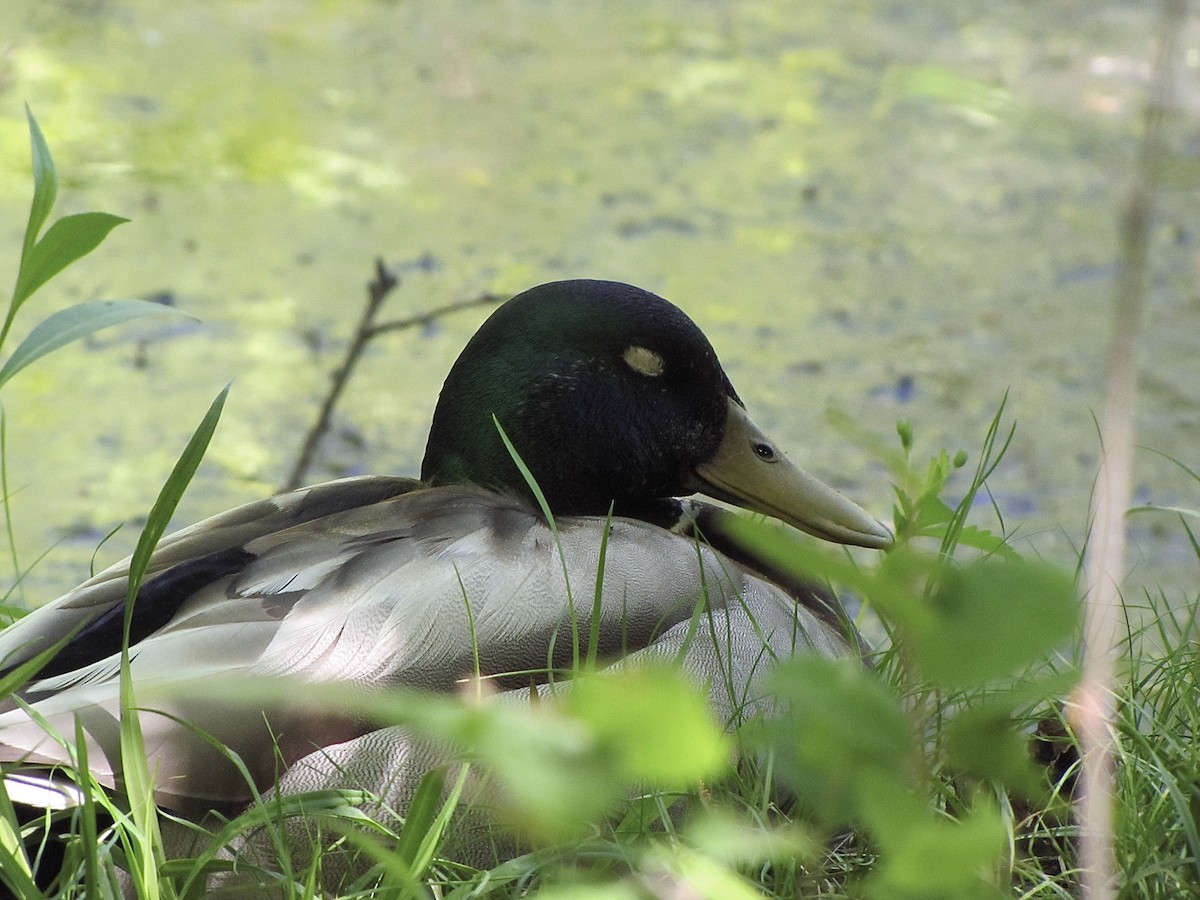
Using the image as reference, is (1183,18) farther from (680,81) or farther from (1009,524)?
(680,81)

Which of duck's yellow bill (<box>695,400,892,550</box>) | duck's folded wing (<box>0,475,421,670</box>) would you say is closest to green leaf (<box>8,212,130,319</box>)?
duck's folded wing (<box>0,475,421,670</box>)

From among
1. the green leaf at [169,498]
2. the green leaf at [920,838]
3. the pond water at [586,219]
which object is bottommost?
the pond water at [586,219]

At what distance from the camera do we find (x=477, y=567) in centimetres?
172

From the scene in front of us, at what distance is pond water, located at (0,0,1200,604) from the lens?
4695mm

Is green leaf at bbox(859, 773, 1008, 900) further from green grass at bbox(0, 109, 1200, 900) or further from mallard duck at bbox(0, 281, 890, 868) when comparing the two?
mallard duck at bbox(0, 281, 890, 868)

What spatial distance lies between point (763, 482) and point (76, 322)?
3.66 ft

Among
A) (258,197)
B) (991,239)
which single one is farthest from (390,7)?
(991,239)

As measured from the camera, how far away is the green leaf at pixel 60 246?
145 centimetres

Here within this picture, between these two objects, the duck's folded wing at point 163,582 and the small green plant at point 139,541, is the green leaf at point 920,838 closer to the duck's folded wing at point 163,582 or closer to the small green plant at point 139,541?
the small green plant at point 139,541

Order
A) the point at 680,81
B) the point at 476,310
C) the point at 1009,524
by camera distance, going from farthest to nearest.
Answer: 1. the point at 680,81
2. the point at 476,310
3. the point at 1009,524

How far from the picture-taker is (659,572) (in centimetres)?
181

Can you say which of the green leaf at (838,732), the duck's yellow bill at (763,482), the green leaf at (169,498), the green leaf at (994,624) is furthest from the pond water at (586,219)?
the green leaf at (994,624)

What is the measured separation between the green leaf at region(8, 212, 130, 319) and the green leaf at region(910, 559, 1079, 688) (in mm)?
1008

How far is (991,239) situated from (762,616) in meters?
4.41
